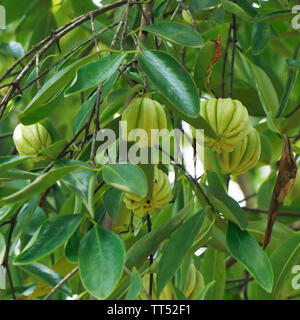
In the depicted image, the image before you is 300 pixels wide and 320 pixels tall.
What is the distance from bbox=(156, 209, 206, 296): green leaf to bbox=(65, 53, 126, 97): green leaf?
0.91ft

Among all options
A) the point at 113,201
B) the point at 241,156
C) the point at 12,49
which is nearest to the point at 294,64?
the point at 241,156

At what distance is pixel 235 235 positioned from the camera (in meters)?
1.01

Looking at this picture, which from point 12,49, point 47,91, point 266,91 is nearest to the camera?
point 47,91

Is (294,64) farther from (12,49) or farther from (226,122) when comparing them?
(12,49)

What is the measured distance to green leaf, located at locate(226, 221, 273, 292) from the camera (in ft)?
3.01

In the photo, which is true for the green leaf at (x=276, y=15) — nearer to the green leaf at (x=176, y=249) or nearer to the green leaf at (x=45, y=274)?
the green leaf at (x=176, y=249)

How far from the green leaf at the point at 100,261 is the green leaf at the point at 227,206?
0.73ft

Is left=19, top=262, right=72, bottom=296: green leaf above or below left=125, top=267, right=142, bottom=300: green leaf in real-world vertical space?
below

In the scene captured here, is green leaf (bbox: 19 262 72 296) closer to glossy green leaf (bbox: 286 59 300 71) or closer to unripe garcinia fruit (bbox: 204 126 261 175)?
unripe garcinia fruit (bbox: 204 126 261 175)

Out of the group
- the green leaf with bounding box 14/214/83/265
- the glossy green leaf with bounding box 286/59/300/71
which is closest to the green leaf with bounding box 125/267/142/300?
the green leaf with bounding box 14/214/83/265

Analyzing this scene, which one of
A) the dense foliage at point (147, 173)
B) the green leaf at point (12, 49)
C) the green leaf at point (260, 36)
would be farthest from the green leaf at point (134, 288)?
the green leaf at point (12, 49)

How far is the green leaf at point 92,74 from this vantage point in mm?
853

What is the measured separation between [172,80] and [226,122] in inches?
8.3

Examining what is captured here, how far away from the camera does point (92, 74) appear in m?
0.88
